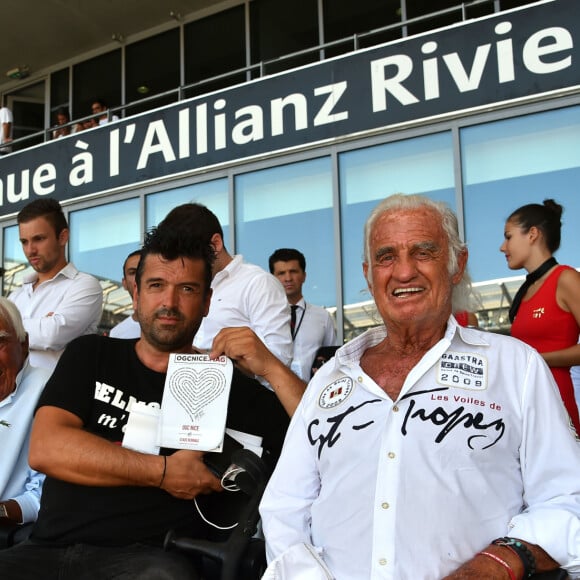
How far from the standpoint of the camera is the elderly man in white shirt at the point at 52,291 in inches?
145

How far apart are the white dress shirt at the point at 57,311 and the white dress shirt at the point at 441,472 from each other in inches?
85.1

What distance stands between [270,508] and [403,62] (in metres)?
5.44

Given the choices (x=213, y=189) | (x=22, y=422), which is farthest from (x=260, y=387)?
(x=213, y=189)

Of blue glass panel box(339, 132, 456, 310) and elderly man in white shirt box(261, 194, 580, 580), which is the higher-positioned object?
blue glass panel box(339, 132, 456, 310)

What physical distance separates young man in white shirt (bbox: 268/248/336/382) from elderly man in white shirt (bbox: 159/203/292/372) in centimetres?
170

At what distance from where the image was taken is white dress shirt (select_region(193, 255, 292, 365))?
3115 millimetres

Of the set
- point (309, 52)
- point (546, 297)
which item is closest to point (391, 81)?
point (309, 52)

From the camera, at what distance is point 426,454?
5.55ft

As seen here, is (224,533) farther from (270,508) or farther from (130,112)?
(130,112)

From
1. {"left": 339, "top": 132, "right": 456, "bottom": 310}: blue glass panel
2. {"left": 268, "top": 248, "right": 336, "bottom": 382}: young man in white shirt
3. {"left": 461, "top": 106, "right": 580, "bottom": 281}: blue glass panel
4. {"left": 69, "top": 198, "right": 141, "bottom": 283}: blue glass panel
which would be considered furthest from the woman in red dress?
{"left": 69, "top": 198, "right": 141, "bottom": 283}: blue glass panel

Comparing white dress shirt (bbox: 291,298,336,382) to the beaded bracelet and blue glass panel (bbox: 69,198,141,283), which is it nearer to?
the beaded bracelet

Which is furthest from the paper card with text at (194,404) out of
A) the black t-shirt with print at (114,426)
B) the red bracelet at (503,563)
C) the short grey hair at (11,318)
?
the short grey hair at (11,318)

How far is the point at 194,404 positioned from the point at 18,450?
1.04 metres

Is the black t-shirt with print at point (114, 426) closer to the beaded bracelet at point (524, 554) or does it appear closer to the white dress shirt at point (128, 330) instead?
the beaded bracelet at point (524, 554)
